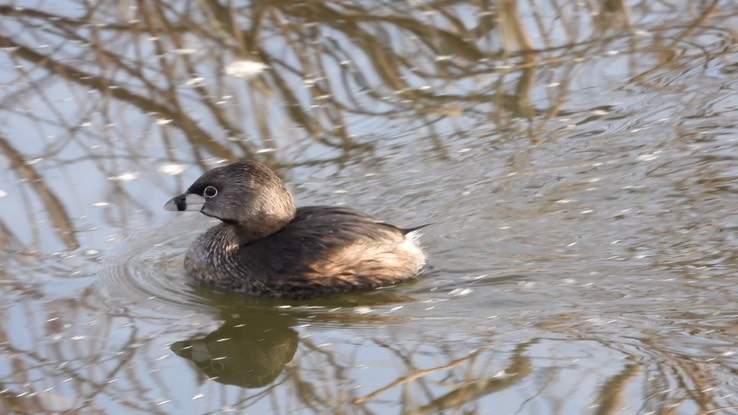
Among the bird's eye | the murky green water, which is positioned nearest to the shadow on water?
the murky green water

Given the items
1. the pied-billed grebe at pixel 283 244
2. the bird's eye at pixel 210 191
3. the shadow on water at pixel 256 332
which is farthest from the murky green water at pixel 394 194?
the bird's eye at pixel 210 191

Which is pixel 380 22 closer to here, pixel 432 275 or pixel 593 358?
pixel 432 275

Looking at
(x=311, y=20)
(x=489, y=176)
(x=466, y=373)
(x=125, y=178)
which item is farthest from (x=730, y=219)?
(x=311, y=20)

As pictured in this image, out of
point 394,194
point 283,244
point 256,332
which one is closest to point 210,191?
point 283,244

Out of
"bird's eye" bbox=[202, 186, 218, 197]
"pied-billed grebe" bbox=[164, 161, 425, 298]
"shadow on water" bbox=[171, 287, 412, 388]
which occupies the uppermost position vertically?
"bird's eye" bbox=[202, 186, 218, 197]

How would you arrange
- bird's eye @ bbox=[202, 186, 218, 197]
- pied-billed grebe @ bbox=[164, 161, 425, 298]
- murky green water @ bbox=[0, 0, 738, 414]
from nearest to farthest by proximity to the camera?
murky green water @ bbox=[0, 0, 738, 414]
pied-billed grebe @ bbox=[164, 161, 425, 298]
bird's eye @ bbox=[202, 186, 218, 197]

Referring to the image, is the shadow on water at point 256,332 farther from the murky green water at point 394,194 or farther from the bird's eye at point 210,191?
the bird's eye at point 210,191

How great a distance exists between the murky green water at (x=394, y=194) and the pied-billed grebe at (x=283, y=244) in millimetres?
120

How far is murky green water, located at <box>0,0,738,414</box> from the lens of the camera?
611cm

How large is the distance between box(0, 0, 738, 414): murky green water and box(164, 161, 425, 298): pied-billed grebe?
0.39ft

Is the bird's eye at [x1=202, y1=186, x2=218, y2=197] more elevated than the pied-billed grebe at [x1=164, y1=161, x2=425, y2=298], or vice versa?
the bird's eye at [x1=202, y1=186, x2=218, y2=197]

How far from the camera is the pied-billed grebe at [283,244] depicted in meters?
7.13

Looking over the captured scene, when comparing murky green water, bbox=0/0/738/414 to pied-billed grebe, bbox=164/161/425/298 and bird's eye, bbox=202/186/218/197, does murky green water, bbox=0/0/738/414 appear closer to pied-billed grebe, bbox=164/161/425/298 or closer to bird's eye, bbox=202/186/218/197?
pied-billed grebe, bbox=164/161/425/298

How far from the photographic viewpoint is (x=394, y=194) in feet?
27.1
